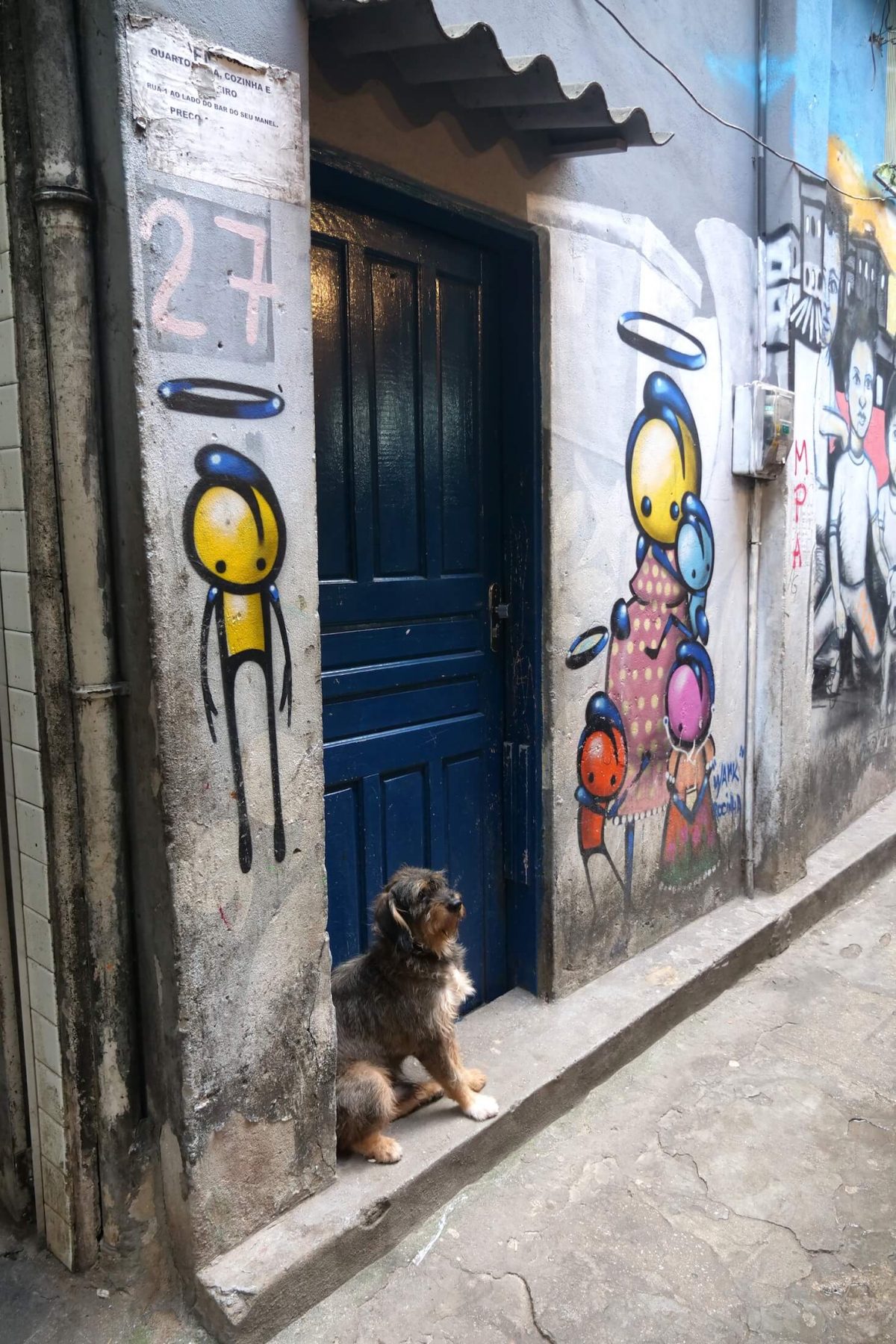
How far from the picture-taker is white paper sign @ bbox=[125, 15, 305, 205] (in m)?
2.13

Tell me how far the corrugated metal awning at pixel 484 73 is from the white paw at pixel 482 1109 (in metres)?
3.25

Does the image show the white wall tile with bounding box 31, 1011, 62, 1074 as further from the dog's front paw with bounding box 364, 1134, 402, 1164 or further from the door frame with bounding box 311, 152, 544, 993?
the door frame with bounding box 311, 152, 544, 993

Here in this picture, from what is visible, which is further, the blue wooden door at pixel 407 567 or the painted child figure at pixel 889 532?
the painted child figure at pixel 889 532

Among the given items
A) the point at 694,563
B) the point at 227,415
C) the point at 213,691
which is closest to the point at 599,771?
the point at 694,563

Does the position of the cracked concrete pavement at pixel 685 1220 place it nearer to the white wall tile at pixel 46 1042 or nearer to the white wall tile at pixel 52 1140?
the white wall tile at pixel 52 1140

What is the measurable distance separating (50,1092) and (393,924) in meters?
1.04

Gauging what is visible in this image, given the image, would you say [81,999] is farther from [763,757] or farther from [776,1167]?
[763,757]

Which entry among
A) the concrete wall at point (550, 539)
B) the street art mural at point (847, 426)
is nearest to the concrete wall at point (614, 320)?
the concrete wall at point (550, 539)

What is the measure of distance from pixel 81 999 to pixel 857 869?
4825mm

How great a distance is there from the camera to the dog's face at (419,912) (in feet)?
9.12

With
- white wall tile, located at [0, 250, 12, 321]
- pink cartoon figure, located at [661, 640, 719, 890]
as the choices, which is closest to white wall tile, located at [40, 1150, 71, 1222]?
white wall tile, located at [0, 250, 12, 321]

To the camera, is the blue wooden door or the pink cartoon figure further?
the pink cartoon figure

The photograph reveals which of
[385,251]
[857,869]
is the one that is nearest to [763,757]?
[857,869]

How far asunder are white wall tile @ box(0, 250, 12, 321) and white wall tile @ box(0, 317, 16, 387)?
Result: 22 millimetres
